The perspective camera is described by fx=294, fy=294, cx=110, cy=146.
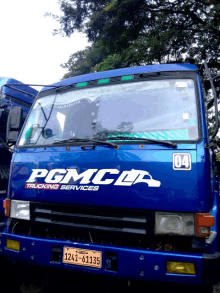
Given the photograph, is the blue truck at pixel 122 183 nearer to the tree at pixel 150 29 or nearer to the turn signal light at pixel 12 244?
the turn signal light at pixel 12 244

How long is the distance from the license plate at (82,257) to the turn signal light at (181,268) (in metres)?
0.64

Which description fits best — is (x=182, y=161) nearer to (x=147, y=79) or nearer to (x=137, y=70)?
(x=147, y=79)

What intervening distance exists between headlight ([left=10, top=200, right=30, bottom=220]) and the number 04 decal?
169cm

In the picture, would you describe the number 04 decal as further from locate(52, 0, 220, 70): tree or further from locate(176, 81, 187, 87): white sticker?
locate(52, 0, 220, 70): tree

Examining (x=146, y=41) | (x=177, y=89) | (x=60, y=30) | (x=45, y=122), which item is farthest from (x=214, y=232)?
(x=60, y=30)

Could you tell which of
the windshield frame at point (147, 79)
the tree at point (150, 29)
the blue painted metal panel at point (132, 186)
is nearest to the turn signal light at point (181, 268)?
the blue painted metal panel at point (132, 186)

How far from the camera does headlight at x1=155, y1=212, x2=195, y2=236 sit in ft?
Result: 8.52

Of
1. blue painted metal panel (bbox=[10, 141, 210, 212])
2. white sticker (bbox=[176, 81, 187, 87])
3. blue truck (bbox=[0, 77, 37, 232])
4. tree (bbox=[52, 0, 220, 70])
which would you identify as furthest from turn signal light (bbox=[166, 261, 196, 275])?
tree (bbox=[52, 0, 220, 70])

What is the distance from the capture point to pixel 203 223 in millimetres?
2539

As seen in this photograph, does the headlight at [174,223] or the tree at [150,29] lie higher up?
the tree at [150,29]

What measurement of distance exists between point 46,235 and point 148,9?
8729 millimetres

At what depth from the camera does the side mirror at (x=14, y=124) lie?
391 cm

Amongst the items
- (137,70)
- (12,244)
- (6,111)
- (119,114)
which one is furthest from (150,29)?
(12,244)

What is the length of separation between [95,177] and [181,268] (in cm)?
112
